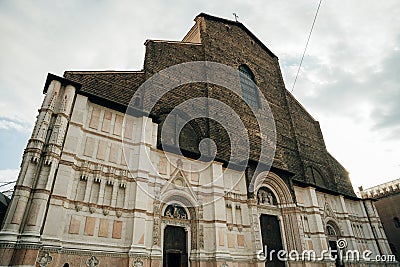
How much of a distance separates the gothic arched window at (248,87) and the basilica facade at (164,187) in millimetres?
130

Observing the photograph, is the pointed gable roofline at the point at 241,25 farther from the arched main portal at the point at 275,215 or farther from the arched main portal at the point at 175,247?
the arched main portal at the point at 175,247

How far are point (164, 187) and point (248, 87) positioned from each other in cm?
968

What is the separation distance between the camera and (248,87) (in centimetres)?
1683

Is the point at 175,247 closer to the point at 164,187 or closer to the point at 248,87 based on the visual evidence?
the point at 164,187

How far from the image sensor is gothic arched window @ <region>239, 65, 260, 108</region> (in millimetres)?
16234

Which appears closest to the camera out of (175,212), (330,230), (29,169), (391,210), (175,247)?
(29,169)

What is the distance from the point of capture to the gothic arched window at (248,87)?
53.3 ft

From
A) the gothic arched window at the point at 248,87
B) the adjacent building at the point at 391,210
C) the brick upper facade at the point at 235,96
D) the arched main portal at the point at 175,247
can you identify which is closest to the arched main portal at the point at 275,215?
the brick upper facade at the point at 235,96

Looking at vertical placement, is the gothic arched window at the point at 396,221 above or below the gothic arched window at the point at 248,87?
below

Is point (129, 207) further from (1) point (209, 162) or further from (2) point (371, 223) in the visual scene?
(2) point (371, 223)

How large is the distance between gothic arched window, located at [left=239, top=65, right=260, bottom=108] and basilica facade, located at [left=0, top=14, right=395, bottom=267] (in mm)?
130

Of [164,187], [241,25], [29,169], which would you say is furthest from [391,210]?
[29,169]

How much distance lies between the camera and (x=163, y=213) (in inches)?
379

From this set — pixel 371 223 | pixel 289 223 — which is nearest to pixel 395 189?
pixel 371 223
